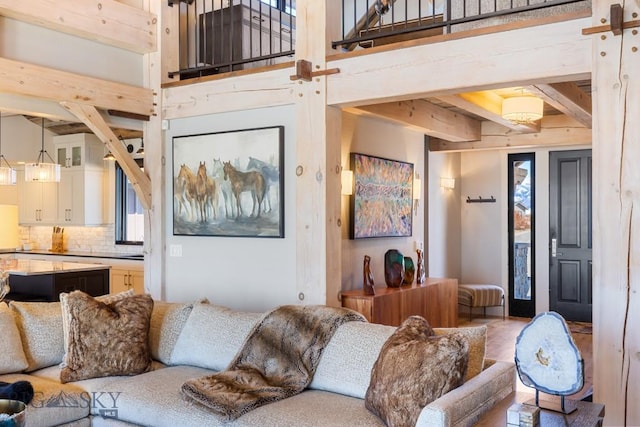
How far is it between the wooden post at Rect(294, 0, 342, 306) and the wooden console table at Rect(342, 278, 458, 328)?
32cm

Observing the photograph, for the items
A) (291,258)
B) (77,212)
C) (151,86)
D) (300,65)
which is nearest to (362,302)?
(291,258)

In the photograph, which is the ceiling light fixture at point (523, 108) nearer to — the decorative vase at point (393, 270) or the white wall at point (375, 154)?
the white wall at point (375, 154)

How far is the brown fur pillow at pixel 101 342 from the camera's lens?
351cm

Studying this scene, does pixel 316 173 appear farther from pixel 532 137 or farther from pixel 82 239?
pixel 82 239

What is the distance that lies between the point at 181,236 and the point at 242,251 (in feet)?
2.36

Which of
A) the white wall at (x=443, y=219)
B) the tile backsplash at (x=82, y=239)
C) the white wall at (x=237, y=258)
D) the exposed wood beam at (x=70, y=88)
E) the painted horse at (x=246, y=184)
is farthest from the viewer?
the tile backsplash at (x=82, y=239)

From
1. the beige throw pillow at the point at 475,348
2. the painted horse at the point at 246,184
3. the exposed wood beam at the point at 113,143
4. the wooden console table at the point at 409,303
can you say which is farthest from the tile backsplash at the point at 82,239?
the beige throw pillow at the point at 475,348

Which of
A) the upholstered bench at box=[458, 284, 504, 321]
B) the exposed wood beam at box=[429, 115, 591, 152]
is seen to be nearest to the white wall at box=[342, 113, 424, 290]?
the exposed wood beam at box=[429, 115, 591, 152]

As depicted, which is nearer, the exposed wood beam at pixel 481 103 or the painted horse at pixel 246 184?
the painted horse at pixel 246 184

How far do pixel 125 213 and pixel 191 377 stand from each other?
553 cm

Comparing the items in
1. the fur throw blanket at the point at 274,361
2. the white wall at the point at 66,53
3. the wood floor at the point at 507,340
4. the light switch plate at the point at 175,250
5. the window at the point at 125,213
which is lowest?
the wood floor at the point at 507,340

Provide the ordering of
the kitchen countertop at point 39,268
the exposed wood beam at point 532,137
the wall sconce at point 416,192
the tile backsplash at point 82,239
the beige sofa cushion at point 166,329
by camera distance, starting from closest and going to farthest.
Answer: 1. the beige sofa cushion at point 166,329
2. the kitchen countertop at point 39,268
3. the wall sconce at point 416,192
4. the exposed wood beam at point 532,137
5. the tile backsplash at point 82,239

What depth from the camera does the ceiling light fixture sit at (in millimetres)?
5410

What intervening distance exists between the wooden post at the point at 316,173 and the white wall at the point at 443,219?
282 centimetres
